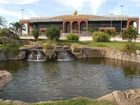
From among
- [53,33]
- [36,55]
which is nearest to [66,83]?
[36,55]

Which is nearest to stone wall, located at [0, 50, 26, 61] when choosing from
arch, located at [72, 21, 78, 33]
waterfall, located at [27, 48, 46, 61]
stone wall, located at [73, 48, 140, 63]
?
waterfall, located at [27, 48, 46, 61]

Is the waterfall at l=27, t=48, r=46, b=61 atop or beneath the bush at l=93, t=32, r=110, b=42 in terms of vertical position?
beneath

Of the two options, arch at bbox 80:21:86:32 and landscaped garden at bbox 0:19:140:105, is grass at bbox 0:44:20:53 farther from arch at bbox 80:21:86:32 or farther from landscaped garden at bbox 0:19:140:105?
arch at bbox 80:21:86:32

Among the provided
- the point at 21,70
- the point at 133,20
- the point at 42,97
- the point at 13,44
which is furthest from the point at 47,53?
the point at 133,20

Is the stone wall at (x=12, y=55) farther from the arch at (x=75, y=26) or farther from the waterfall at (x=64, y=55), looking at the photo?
the arch at (x=75, y=26)

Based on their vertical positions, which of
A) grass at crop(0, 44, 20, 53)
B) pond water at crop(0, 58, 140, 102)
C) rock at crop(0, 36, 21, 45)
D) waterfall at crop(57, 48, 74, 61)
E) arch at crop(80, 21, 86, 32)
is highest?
arch at crop(80, 21, 86, 32)

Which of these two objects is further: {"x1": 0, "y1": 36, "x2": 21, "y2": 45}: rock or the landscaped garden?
{"x1": 0, "y1": 36, "x2": 21, "y2": 45}: rock

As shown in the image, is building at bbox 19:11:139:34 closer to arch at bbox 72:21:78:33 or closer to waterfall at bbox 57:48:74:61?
arch at bbox 72:21:78:33

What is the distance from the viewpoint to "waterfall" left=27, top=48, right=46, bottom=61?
2126 inches

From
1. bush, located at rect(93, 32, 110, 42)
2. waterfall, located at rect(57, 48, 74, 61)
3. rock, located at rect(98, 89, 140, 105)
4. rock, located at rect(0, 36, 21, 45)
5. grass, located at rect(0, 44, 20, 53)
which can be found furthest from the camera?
bush, located at rect(93, 32, 110, 42)

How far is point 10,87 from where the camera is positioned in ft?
93.0

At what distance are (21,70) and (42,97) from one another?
15867mm

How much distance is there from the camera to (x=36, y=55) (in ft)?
180

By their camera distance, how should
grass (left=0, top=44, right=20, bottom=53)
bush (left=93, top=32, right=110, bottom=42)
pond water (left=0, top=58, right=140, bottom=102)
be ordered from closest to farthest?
pond water (left=0, top=58, right=140, bottom=102), grass (left=0, top=44, right=20, bottom=53), bush (left=93, top=32, right=110, bottom=42)
